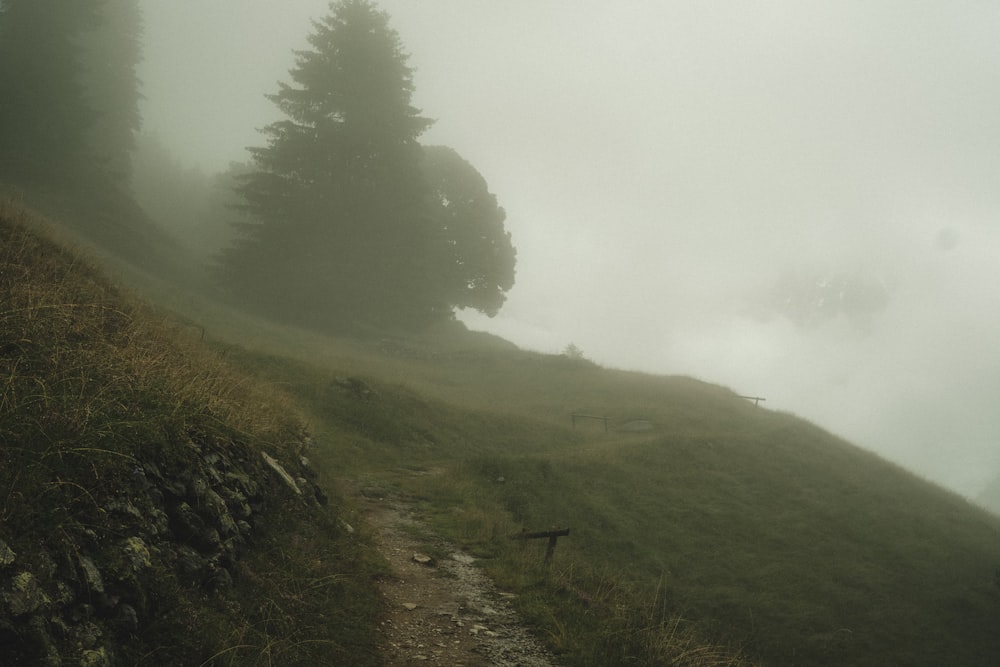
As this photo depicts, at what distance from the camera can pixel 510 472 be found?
1554 cm

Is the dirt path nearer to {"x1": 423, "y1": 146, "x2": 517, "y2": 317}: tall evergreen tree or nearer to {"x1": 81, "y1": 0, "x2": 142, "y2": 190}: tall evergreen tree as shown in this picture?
{"x1": 423, "y1": 146, "x2": 517, "y2": 317}: tall evergreen tree

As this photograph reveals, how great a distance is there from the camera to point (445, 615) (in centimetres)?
616

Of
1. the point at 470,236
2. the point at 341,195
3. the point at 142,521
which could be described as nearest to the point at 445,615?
the point at 142,521

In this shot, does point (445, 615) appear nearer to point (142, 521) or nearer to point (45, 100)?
point (142, 521)

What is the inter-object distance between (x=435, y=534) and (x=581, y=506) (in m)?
7.26

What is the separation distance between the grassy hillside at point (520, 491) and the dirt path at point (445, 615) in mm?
325

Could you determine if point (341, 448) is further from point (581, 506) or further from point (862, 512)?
point (862, 512)

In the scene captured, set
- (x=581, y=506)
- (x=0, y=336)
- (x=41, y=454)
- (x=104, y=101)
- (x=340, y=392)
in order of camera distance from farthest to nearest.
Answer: (x=104, y=101) → (x=340, y=392) → (x=581, y=506) → (x=0, y=336) → (x=41, y=454)

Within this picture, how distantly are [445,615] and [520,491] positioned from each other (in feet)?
28.1

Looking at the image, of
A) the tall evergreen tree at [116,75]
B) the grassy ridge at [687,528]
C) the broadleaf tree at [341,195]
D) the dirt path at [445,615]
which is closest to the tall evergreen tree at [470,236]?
the broadleaf tree at [341,195]

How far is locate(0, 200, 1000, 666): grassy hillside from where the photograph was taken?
4.59 m

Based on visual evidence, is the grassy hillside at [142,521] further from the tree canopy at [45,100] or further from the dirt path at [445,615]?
the tree canopy at [45,100]

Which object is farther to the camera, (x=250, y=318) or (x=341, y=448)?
(x=250, y=318)

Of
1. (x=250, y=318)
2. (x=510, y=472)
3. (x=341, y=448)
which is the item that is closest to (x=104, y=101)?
(x=250, y=318)
